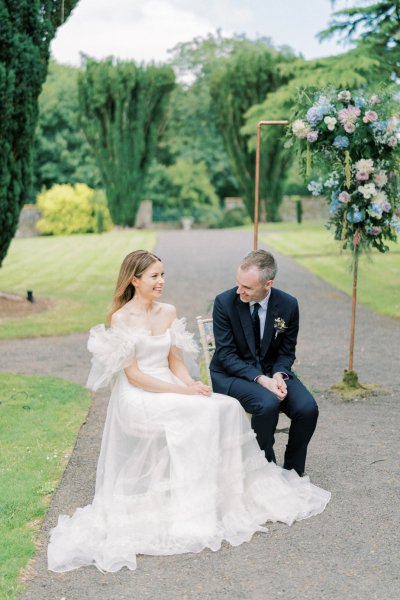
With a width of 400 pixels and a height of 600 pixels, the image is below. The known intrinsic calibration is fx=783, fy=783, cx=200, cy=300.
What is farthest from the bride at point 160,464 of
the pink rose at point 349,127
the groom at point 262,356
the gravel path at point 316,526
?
the pink rose at point 349,127

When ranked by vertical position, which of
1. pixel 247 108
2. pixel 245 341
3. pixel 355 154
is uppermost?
pixel 247 108

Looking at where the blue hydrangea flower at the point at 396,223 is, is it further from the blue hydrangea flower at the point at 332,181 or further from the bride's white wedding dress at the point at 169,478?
the bride's white wedding dress at the point at 169,478

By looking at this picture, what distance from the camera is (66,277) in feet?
60.0

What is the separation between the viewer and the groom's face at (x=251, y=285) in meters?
5.00

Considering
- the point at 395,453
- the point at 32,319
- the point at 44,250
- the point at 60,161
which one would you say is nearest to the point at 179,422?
the point at 395,453

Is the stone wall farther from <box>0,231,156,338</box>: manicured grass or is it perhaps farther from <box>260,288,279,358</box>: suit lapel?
<box>260,288,279,358</box>: suit lapel

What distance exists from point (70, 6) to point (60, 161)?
31.3 meters

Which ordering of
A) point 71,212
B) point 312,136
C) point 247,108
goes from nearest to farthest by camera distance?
1. point 312,136
2. point 247,108
3. point 71,212

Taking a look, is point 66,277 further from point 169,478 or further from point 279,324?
point 169,478

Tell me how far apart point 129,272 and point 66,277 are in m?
13.7

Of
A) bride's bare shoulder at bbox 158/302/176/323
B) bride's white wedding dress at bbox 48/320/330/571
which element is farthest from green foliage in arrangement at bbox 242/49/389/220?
bride's white wedding dress at bbox 48/320/330/571

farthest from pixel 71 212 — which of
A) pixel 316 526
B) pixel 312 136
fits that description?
pixel 316 526

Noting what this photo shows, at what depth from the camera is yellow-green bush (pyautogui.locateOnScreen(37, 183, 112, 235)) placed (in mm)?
36062

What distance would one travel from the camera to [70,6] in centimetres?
1324
